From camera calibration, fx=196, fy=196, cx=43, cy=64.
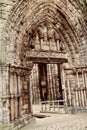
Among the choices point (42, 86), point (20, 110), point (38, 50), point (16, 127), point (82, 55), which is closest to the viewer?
point (16, 127)

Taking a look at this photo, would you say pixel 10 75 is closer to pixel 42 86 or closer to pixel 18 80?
pixel 18 80

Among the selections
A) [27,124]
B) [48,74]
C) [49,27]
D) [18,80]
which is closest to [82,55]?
[49,27]

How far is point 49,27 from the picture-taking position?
296 inches

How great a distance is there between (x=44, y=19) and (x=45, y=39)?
0.74 m

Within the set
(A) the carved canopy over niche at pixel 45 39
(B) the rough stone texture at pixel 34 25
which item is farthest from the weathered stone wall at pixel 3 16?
(A) the carved canopy over niche at pixel 45 39

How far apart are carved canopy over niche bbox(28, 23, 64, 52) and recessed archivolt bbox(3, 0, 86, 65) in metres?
0.21

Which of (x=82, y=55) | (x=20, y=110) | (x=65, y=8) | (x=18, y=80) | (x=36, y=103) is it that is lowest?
(x=36, y=103)

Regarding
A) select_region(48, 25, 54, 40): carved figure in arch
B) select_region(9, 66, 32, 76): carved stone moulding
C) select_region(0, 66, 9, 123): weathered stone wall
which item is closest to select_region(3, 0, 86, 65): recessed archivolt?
select_region(48, 25, 54, 40): carved figure in arch

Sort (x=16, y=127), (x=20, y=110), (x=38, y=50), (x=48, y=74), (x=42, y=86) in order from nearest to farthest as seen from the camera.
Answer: (x=16, y=127) < (x=20, y=110) < (x=38, y=50) < (x=48, y=74) < (x=42, y=86)

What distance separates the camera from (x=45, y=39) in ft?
24.3

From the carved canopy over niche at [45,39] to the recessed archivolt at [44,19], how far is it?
0.70ft

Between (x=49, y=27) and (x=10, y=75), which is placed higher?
(x=49, y=27)

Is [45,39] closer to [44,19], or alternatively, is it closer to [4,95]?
[44,19]

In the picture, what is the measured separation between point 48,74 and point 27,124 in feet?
29.4
